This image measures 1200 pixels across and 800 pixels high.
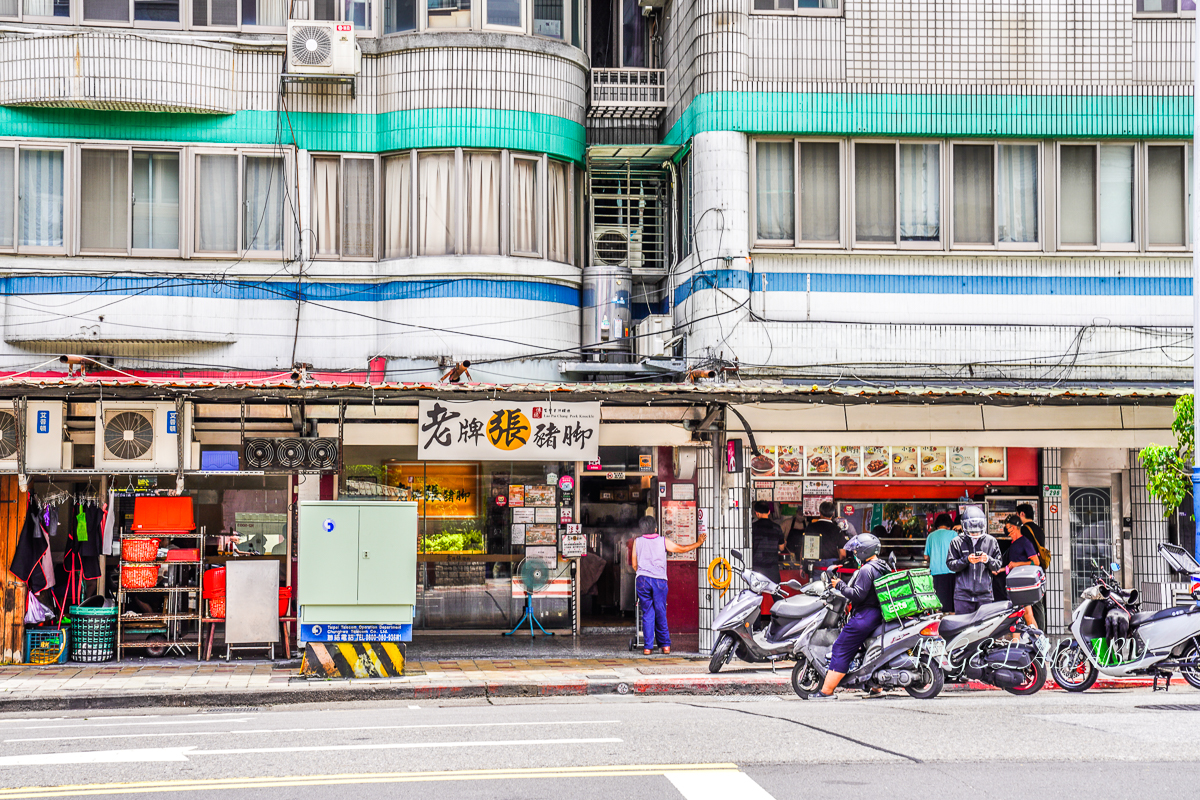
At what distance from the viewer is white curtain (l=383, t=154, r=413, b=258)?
17422mm

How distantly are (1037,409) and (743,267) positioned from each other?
436 cm

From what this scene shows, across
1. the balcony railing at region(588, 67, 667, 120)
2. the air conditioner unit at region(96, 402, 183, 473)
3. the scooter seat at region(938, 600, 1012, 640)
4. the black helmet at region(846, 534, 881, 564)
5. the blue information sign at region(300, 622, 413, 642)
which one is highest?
the balcony railing at region(588, 67, 667, 120)

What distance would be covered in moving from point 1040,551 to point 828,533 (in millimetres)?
2873

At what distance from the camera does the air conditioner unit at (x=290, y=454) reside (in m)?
15.0

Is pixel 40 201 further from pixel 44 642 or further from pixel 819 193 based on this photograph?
pixel 819 193

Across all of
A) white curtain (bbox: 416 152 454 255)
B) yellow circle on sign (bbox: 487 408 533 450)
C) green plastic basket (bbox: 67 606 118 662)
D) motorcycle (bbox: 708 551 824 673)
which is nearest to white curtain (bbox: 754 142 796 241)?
white curtain (bbox: 416 152 454 255)

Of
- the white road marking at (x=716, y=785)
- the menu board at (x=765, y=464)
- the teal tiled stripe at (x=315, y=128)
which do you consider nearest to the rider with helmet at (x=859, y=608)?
Answer: the white road marking at (x=716, y=785)

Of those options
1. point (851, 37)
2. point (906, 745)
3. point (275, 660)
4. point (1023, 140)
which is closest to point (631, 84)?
point (851, 37)

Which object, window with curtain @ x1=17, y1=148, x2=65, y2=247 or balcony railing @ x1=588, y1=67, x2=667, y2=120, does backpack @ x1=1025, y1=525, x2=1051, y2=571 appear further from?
window with curtain @ x1=17, y1=148, x2=65, y2=247

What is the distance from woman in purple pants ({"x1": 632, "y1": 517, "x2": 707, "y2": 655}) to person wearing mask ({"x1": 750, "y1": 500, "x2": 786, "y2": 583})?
1.35m

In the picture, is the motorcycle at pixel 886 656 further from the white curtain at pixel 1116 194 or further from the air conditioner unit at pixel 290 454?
the white curtain at pixel 1116 194

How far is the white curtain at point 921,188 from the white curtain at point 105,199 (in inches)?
433

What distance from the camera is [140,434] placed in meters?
14.9

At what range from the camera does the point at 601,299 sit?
17.8 m
